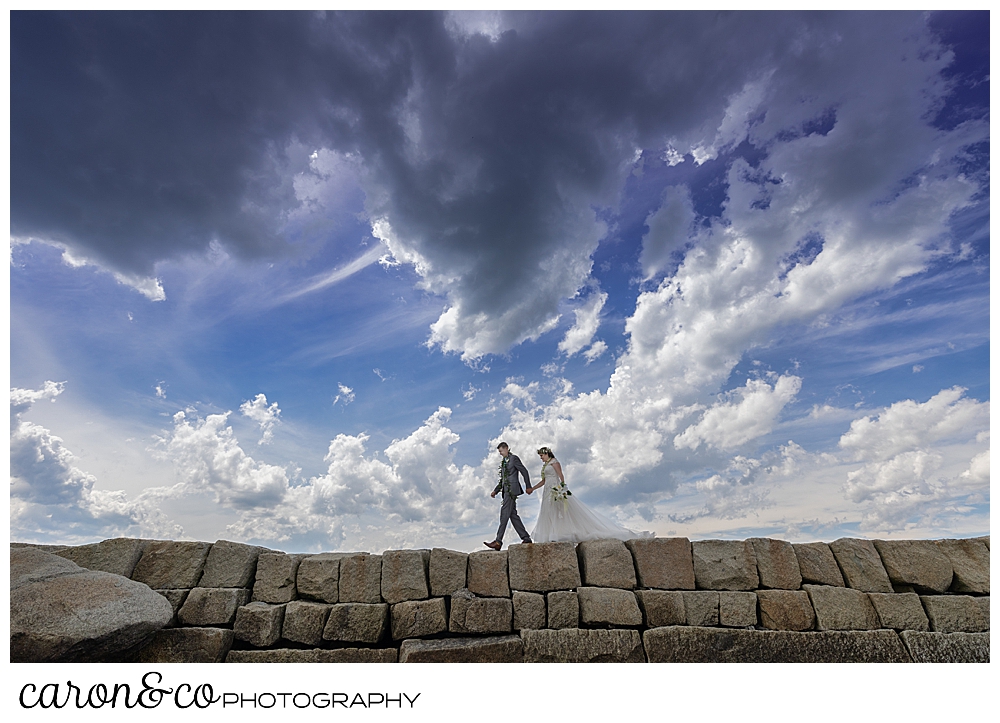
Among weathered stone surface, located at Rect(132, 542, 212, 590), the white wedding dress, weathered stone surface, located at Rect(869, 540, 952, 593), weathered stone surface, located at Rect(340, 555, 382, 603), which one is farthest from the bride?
weathered stone surface, located at Rect(132, 542, 212, 590)

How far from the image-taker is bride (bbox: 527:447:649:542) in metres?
8.30

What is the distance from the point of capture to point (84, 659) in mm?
6195

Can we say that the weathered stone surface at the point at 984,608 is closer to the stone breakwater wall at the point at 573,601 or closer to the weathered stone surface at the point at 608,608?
the stone breakwater wall at the point at 573,601

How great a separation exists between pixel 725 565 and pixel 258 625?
6312 mm

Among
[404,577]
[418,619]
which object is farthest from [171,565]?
[418,619]

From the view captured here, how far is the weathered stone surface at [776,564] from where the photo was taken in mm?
7668

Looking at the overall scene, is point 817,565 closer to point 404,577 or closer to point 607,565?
point 607,565

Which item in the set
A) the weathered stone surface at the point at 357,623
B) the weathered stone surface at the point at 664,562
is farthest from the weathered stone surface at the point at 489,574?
the weathered stone surface at the point at 664,562

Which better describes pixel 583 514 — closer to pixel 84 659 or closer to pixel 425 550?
pixel 425 550

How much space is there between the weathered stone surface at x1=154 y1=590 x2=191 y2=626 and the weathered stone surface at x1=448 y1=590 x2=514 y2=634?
3658mm

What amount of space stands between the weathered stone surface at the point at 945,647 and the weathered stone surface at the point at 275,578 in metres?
8.24

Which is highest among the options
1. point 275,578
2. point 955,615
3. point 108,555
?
point 108,555

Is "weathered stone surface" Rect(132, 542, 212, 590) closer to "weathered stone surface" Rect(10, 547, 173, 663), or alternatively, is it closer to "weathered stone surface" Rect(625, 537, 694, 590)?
"weathered stone surface" Rect(10, 547, 173, 663)

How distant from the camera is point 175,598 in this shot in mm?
7680
